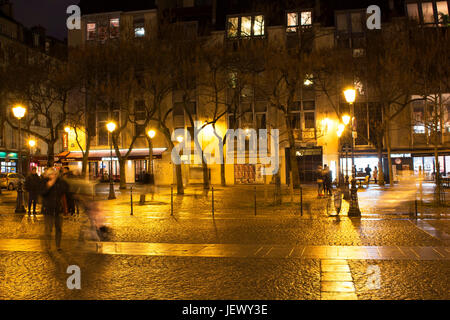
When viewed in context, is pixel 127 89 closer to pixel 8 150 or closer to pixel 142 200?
pixel 142 200

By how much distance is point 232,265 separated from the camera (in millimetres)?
8383

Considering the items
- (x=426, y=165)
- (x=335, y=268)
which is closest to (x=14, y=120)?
(x=426, y=165)

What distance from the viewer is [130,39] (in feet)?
110

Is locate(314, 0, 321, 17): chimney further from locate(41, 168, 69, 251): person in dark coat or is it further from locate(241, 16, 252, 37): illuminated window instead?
locate(41, 168, 69, 251): person in dark coat

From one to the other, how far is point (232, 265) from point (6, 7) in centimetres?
5506

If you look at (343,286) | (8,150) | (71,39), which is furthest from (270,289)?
(8,150)

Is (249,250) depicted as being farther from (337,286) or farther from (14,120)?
(14,120)

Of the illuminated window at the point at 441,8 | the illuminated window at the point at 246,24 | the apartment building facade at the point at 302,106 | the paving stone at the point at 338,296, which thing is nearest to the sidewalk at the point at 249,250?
the paving stone at the point at 338,296

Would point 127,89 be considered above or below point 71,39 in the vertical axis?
below

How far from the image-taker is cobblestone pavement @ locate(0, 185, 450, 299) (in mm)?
6520

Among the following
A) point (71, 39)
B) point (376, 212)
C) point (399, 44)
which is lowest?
point (376, 212)

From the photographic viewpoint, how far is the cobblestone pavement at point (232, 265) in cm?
652

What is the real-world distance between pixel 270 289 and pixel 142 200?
16457 millimetres

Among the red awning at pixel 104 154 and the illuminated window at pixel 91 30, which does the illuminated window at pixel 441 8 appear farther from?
the illuminated window at pixel 91 30
